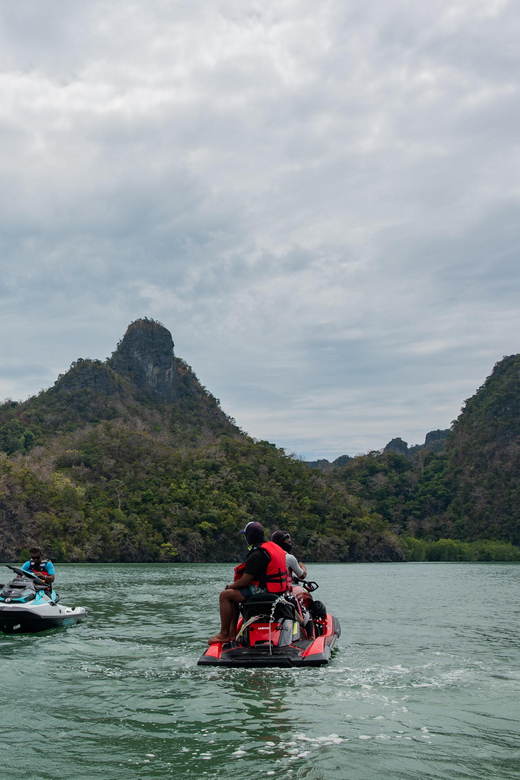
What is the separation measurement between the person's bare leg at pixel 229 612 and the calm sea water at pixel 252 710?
0.70 meters

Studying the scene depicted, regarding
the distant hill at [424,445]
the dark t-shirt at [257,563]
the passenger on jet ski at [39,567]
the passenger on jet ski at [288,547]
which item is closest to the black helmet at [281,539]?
the passenger on jet ski at [288,547]

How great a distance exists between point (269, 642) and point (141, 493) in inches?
2298

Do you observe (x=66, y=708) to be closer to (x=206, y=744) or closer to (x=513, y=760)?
(x=206, y=744)

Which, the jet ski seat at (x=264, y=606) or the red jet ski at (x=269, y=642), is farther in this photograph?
the jet ski seat at (x=264, y=606)

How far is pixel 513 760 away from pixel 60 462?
67.7 m

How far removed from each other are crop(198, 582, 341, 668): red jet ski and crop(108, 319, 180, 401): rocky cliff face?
10977 cm

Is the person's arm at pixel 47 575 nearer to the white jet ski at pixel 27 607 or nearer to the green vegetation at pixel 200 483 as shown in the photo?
the white jet ski at pixel 27 607

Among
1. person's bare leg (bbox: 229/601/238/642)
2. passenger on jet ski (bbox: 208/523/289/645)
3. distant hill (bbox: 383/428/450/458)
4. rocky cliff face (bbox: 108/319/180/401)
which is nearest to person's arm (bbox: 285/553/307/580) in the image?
passenger on jet ski (bbox: 208/523/289/645)

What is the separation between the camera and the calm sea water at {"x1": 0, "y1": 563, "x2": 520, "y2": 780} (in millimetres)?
5910

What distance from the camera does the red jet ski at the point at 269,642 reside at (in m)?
9.66

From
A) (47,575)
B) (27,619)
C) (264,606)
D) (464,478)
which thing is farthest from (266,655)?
(464,478)

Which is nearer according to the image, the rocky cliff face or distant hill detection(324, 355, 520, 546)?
distant hill detection(324, 355, 520, 546)

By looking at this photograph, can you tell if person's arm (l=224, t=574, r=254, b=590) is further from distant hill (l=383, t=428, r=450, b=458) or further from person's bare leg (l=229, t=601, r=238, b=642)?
distant hill (l=383, t=428, r=450, b=458)

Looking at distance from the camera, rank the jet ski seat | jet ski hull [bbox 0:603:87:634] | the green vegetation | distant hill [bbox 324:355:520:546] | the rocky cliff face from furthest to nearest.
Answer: the rocky cliff face, distant hill [bbox 324:355:520:546], the green vegetation, jet ski hull [bbox 0:603:87:634], the jet ski seat
